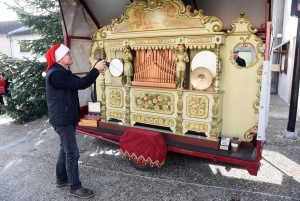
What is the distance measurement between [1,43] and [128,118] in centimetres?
2183

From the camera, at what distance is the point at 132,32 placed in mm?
3600

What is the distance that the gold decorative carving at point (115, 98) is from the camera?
12.9 ft

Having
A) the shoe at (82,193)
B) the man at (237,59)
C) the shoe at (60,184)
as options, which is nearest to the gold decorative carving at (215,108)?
the man at (237,59)

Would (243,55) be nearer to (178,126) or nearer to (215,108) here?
(215,108)

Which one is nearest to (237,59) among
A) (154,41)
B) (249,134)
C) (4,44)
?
(249,134)

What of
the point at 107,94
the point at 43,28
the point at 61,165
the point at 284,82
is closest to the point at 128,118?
the point at 107,94

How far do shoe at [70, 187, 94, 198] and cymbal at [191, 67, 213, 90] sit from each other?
186cm

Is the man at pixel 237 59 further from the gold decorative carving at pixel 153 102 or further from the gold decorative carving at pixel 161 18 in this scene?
the gold decorative carving at pixel 153 102

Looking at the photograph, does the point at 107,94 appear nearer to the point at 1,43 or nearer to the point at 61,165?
the point at 61,165

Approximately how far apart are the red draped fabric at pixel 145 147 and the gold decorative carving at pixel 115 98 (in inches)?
27.6

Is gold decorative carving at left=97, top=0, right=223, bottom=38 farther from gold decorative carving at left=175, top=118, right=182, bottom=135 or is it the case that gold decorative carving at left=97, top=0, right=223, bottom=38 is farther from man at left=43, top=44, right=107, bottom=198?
gold decorative carving at left=175, top=118, right=182, bottom=135

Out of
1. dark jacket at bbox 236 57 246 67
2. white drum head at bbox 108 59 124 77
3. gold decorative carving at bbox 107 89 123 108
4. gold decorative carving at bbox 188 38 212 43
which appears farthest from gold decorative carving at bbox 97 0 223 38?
gold decorative carving at bbox 107 89 123 108

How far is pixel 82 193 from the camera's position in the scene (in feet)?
9.09

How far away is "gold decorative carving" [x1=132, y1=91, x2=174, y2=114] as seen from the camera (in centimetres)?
347
